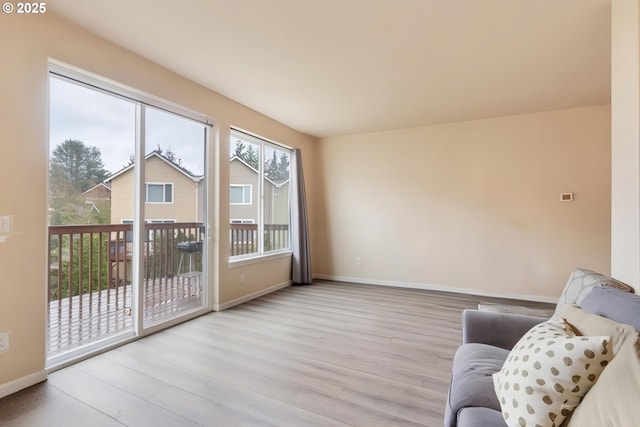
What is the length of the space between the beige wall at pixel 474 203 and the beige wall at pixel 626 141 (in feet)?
8.41

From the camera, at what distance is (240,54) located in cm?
264

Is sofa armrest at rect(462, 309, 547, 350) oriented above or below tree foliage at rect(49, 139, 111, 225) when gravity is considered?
below

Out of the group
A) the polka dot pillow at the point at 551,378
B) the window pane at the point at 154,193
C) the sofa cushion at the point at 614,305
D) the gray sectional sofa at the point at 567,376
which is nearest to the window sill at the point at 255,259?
the window pane at the point at 154,193

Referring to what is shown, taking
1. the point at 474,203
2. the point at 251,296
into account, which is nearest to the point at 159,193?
the point at 251,296

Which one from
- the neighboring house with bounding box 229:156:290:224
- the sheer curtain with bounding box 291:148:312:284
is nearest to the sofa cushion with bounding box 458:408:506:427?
the neighboring house with bounding box 229:156:290:224

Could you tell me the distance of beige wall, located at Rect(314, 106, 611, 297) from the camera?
393 cm

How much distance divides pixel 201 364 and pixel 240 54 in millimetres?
2599

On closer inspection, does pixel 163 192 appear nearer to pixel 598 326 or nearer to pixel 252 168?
pixel 252 168

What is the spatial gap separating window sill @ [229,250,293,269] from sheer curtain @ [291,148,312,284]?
0.60 feet

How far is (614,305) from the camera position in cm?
127

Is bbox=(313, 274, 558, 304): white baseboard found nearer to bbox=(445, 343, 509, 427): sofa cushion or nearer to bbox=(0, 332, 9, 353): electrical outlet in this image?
bbox=(445, 343, 509, 427): sofa cushion

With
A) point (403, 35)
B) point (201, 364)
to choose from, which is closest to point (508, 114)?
point (403, 35)

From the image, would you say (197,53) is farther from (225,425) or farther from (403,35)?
(225,425)

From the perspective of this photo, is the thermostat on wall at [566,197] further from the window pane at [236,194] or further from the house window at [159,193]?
the house window at [159,193]
